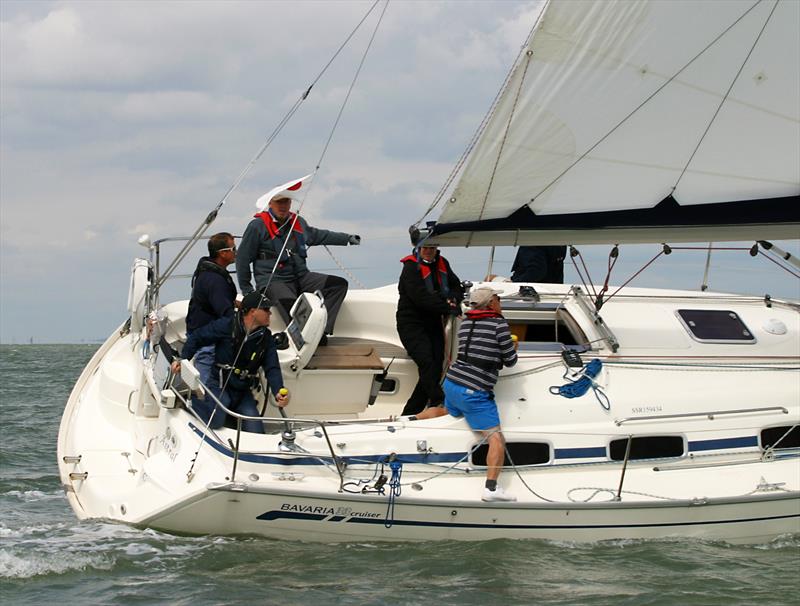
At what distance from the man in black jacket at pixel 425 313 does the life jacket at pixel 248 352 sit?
136 cm

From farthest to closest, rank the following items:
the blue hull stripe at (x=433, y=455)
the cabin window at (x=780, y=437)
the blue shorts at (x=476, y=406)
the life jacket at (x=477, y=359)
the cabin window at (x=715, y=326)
→ the cabin window at (x=715, y=326) → the cabin window at (x=780, y=437) → the life jacket at (x=477, y=359) → the blue shorts at (x=476, y=406) → the blue hull stripe at (x=433, y=455)

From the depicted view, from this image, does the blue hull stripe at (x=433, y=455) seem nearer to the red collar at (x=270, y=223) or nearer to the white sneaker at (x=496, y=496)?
the white sneaker at (x=496, y=496)

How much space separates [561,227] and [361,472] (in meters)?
2.30

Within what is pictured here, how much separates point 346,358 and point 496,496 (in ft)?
7.38

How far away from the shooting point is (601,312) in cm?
843

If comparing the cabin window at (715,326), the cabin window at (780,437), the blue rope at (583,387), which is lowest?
the cabin window at (780,437)

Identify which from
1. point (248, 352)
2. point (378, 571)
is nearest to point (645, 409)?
point (378, 571)

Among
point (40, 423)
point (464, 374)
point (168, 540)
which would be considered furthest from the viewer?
point (40, 423)

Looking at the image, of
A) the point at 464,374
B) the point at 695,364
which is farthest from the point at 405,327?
the point at 695,364

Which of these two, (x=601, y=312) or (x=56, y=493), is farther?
(x=56, y=493)

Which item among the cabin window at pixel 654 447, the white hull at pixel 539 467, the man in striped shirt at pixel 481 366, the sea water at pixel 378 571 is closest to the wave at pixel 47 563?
the sea water at pixel 378 571

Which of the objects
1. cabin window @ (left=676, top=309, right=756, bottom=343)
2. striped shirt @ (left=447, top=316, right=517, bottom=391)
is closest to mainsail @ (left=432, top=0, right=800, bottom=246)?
striped shirt @ (left=447, top=316, right=517, bottom=391)

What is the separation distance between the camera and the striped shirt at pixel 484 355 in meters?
6.94

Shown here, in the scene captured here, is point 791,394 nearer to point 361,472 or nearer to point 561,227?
point 561,227
